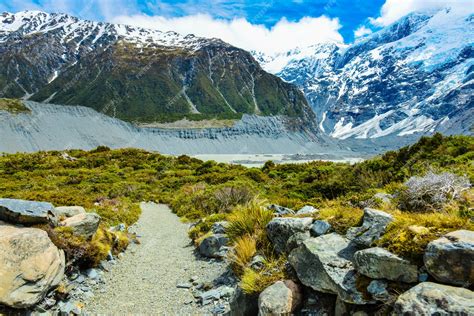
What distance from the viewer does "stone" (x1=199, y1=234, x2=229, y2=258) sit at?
439 inches

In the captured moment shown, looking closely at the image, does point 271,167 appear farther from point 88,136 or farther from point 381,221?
point 88,136

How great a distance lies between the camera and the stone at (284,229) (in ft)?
24.3

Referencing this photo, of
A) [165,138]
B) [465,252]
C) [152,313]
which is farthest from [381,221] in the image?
[165,138]

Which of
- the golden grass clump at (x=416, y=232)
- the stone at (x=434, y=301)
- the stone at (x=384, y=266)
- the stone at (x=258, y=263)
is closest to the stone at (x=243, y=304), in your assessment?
the stone at (x=258, y=263)

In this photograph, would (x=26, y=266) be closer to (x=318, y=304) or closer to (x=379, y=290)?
(x=318, y=304)

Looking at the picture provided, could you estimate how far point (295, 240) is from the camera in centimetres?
713

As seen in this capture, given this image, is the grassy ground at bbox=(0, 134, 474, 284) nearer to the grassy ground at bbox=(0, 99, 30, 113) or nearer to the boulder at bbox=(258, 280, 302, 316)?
the boulder at bbox=(258, 280, 302, 316)

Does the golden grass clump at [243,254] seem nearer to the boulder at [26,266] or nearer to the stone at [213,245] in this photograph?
the stone at [213,245]

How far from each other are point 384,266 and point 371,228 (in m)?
0.84

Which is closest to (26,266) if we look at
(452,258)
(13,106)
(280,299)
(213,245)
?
(280,299)

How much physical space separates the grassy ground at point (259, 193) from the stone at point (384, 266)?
14 centimetres

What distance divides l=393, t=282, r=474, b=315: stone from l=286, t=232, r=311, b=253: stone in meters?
2.60

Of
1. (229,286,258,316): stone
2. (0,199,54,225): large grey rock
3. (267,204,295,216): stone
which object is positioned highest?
(0,199,54,225): large grey rock

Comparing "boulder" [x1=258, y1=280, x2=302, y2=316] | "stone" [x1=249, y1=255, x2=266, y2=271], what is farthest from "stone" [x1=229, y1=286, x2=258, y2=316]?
"stone" [x1=249, y1=255, x2=266, y2=271]
